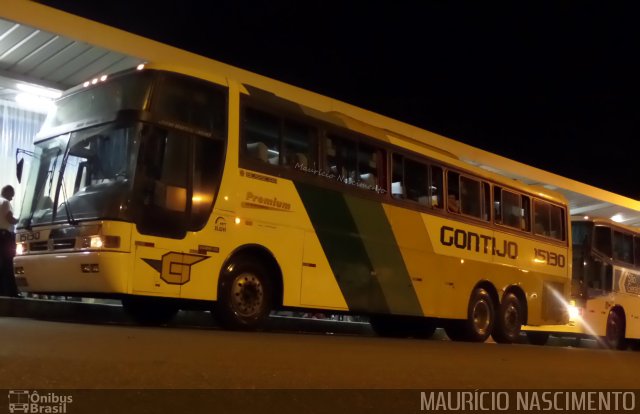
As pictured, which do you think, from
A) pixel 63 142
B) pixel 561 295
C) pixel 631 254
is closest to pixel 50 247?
pixel 63 142

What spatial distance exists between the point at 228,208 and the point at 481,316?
261 inches

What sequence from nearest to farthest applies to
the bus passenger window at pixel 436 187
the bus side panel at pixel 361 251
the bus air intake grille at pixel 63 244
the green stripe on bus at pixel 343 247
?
the bus air intake grille at pixel 63 244, the green stripe on bus at pixel 343 247, the bus side panel at pixel 361 251, the bus passenger window at pixel 436 187

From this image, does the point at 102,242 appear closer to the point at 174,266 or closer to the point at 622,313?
the point at 174,266

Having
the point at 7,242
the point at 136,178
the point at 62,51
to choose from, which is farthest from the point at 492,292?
the point at 62,51

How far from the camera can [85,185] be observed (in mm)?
8531

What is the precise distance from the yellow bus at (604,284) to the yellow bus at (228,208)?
589cm

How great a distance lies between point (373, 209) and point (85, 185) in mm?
4572

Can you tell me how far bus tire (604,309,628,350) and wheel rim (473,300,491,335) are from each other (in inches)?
240

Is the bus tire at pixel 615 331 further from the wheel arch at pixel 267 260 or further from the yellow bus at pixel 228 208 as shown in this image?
the wheel arch at pixel 267 260

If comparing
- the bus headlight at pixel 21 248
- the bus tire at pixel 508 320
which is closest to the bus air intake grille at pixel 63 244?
the bus headlight at pixel 21 248

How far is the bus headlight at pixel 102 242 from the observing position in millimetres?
7727

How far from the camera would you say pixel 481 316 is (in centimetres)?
1302
